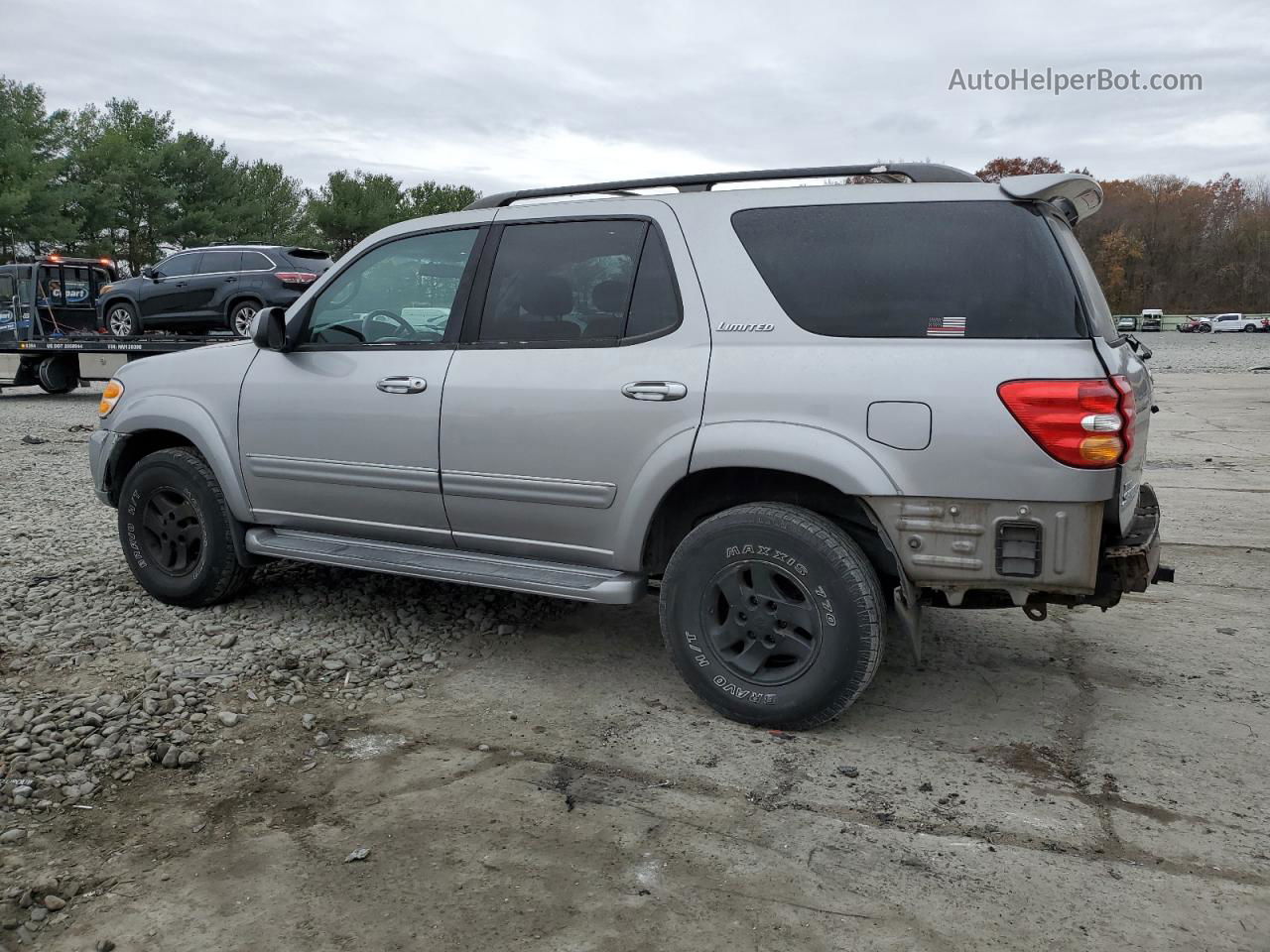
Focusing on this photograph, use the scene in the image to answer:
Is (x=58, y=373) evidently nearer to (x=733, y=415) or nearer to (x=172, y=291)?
(x=172, y=291)

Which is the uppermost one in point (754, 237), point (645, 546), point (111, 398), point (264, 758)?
point (754, 237)

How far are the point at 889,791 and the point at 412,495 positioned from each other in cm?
228

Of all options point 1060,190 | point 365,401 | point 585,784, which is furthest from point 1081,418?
point 365,401

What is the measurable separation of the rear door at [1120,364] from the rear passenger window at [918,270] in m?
0.12

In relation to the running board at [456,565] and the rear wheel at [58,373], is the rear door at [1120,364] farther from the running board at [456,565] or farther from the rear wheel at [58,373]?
the rear wheel at [58,373]

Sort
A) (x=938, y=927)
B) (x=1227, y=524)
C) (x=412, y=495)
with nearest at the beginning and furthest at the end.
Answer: (x=938, y=927) → (x=412, y=495) → (x=1227, y=524)

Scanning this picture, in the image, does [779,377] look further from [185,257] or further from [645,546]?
[185,257]

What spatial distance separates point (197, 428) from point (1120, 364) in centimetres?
402

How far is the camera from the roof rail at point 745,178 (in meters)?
3.84

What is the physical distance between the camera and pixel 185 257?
17078 millimetres

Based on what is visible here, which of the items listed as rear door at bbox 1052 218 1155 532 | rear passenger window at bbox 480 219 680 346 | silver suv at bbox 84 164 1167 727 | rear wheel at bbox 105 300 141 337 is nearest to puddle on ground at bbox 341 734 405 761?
silver suv at bbox 84 164 1167 727

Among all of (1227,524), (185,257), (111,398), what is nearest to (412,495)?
(111,398)

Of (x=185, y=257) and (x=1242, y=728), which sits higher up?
(x=185, y=257)

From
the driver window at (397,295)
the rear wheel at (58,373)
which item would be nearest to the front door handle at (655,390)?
the driver window at (397,295)
